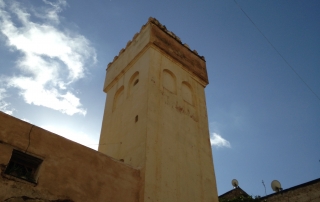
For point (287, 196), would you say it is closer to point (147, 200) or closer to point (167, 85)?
point (167, 85)

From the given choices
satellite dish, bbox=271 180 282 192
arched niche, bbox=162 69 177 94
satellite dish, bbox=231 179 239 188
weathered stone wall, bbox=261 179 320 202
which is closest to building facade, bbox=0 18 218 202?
arched niche, bbox=162 69 177 94

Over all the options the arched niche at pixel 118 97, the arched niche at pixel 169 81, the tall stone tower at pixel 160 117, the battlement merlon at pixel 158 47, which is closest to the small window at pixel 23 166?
the tall stone tower at pixel 160 117

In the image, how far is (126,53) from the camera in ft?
47.3

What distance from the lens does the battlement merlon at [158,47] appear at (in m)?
13.3

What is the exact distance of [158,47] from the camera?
13.1 metres

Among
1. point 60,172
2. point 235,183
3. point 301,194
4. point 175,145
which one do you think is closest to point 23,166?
point 60,172

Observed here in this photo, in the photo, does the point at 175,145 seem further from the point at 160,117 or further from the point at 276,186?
the point at 276,186

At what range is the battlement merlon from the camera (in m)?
13.3

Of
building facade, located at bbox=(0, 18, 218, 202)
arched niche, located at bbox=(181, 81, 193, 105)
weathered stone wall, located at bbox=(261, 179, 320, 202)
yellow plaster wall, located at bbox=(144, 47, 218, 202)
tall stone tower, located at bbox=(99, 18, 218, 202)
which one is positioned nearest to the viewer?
building facade, located at bbox=(0, 18, 218, 202)

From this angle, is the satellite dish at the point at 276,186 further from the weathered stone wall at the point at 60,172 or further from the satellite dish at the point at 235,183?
the weathered stone wall at the point at 60,172

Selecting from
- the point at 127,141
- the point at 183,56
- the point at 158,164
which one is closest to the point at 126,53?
the point at 183,56

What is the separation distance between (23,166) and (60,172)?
33.3 inches

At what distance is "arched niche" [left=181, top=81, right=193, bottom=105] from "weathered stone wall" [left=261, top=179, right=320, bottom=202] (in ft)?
25.8

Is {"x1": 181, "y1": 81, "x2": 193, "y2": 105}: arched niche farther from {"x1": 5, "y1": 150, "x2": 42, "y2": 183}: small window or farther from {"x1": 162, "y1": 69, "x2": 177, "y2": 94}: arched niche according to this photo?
{"x1": 5, "y1": 150, "x2": 42, "y2": 183}: small window
